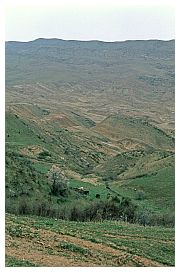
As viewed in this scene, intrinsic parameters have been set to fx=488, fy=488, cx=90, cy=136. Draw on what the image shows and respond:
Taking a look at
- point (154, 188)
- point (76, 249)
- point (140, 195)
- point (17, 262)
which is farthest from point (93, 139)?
point (17, 262)

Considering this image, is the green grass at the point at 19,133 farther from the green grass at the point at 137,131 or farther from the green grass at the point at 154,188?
the green grass at the point at 137,131

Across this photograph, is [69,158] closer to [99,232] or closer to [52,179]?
[52,179]

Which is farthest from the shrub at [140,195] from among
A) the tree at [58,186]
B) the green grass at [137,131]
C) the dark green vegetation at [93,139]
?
the green grass at [137,131]

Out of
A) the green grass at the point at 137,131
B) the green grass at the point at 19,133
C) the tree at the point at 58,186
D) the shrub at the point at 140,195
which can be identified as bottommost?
the shrub at the point at 140,195

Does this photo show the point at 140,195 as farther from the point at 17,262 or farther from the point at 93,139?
the point at 93,139

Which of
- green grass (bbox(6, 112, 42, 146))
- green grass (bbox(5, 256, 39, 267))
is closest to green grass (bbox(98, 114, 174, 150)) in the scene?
green grass (bbox(6, 112, 42, 146))

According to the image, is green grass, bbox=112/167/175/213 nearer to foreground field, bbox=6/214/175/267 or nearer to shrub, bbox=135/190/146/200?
shrub, bbox=135/190/146/200

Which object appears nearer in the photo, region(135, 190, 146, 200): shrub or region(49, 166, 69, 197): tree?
region(49, 166, 69, 197): tree
